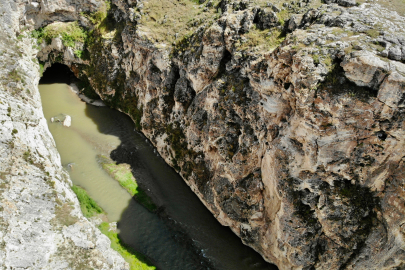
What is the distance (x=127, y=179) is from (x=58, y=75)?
21282 mm

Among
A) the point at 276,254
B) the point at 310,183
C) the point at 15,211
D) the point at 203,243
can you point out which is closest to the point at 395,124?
the point at 310,183

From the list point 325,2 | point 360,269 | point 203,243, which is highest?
point 325,2

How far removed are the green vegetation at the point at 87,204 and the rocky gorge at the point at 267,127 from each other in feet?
4.51

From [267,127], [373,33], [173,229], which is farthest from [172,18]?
[173,229]

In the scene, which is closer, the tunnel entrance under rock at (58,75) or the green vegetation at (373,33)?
the green vegetation at (373,33)

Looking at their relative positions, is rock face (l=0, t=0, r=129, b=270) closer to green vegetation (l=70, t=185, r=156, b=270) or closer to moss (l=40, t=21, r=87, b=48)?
green vegetation (l=70, t=185, r=156, b=270)

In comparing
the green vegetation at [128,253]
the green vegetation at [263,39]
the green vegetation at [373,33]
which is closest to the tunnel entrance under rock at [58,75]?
the green vegetation at [128,253]

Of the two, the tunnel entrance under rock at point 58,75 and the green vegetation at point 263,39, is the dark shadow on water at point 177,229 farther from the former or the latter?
the tunnel entrance under rock at point 58,75

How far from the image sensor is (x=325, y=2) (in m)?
19.6

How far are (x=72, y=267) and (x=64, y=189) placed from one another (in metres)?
6.33

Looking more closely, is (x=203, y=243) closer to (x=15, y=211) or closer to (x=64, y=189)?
(x=64, y=189)

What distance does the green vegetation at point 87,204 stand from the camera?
22.4 meters

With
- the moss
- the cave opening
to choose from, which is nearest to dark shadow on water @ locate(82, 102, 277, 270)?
the cave opening

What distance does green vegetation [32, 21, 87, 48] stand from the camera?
33969mm
